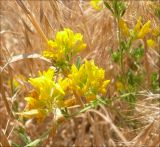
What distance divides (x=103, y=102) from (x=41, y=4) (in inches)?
17.3

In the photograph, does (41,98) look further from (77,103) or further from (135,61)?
(135,61)

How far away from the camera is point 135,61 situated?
1.63 metres

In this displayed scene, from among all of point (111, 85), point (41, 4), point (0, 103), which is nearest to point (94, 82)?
point (41, 4)

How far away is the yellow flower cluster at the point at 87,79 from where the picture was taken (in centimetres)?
109

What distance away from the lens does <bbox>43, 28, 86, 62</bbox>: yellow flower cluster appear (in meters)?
1.11

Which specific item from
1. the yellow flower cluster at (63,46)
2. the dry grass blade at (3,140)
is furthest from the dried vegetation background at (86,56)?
the yellow flower cluster at (63,46)

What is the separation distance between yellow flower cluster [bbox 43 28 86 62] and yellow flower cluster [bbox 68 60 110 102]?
0.06 m

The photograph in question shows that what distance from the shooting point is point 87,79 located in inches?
43.6

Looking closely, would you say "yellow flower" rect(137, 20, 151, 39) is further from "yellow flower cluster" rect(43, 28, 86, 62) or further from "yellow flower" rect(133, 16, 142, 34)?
"yellow flower cluster" rect(43, 28, 86, 62)

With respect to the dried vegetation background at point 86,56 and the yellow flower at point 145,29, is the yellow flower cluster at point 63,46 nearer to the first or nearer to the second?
the dried vegetation background at point 86,56

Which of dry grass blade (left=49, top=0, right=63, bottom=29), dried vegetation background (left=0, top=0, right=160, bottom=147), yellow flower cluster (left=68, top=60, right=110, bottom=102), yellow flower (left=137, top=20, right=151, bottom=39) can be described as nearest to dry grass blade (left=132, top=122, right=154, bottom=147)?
dried vegetation background (left=0, top=0, right=160, bottom=147)

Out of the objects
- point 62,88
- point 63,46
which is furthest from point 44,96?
point 63,46

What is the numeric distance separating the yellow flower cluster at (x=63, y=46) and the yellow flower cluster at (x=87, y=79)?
0.20 feet

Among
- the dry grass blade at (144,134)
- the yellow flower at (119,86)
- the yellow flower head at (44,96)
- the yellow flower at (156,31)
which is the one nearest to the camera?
the yellow flower head at (44,96)
